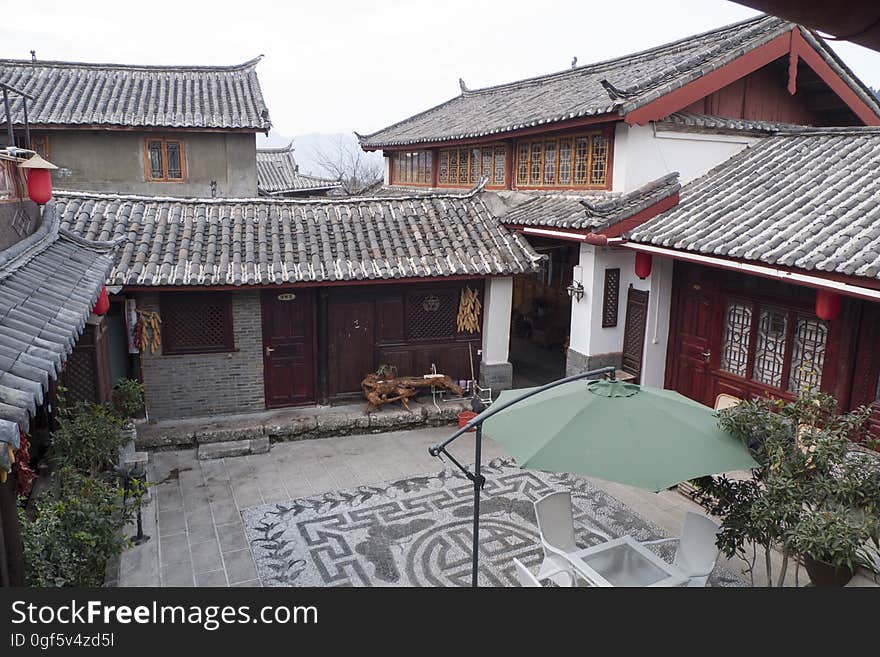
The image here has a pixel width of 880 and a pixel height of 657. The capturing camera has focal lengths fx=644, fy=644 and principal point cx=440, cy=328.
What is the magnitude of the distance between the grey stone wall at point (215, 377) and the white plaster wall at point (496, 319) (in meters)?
3.66

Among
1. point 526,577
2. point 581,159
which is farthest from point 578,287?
point 526,577

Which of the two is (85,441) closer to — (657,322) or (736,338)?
(657,322)

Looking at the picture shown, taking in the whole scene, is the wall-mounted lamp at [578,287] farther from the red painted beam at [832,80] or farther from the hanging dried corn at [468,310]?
the red painted beam at [832,80]

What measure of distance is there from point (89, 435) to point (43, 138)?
1283 cm

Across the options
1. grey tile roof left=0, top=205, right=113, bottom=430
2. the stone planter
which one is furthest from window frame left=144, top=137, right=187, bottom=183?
the stone planter

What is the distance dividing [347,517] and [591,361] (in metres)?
4.80

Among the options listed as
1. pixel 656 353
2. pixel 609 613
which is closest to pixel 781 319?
pixel 656 353

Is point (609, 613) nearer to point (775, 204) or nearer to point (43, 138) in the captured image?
point (775, 204)

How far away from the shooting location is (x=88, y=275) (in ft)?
22.0

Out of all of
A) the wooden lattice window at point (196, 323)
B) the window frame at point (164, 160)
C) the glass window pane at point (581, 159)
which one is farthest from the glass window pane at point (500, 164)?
the window frame at point (164, 160)

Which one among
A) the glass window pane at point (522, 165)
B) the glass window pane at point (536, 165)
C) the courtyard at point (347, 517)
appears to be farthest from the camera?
the glass window pane at point (522, 165)

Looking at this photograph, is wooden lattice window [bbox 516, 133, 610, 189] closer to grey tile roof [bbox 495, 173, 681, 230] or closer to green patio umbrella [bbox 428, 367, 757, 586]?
grey tile roof [bbox 495, 173, 681, 230]

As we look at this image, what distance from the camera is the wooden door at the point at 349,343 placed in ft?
33.4

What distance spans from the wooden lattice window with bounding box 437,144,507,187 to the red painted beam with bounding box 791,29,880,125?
5.29 m
